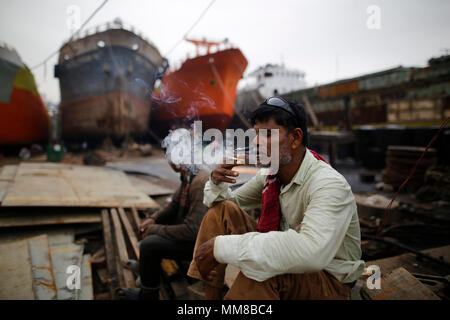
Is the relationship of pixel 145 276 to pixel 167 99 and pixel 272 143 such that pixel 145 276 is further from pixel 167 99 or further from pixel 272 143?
pixel 167 99

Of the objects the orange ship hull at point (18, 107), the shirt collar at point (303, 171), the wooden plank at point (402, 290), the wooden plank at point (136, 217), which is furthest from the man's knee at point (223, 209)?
the orange ship hull at point (18, 107)

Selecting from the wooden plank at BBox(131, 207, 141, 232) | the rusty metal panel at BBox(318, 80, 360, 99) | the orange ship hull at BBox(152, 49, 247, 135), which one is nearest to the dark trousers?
the wooden plank at BBox(131, 207, 141, 232)

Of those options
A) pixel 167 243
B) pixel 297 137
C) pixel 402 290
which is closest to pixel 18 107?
pixel 167 243

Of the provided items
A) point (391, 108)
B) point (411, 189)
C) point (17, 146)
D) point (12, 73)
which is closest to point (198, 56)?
point (12, 73)

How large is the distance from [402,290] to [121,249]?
10.3 ft

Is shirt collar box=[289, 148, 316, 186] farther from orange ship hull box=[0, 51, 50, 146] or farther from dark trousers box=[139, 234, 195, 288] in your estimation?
orange ship hull box=[0, 51, 50, 146]

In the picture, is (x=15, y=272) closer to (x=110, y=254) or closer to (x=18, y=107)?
(x=110, y=254)

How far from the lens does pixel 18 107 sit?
12.5m

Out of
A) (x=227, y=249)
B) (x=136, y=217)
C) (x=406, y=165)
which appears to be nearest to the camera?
(x=227, y=249)

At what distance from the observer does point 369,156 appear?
10.4m

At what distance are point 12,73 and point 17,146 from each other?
4056 millimetres

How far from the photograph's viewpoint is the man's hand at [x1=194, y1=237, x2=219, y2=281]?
1.46 metres

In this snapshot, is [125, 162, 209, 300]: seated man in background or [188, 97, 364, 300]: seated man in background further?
[125, 162, 209, 300]: seated man in background

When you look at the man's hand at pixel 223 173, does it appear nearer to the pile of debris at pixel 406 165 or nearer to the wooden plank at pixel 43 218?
the wooden plank at pixel 43 218
